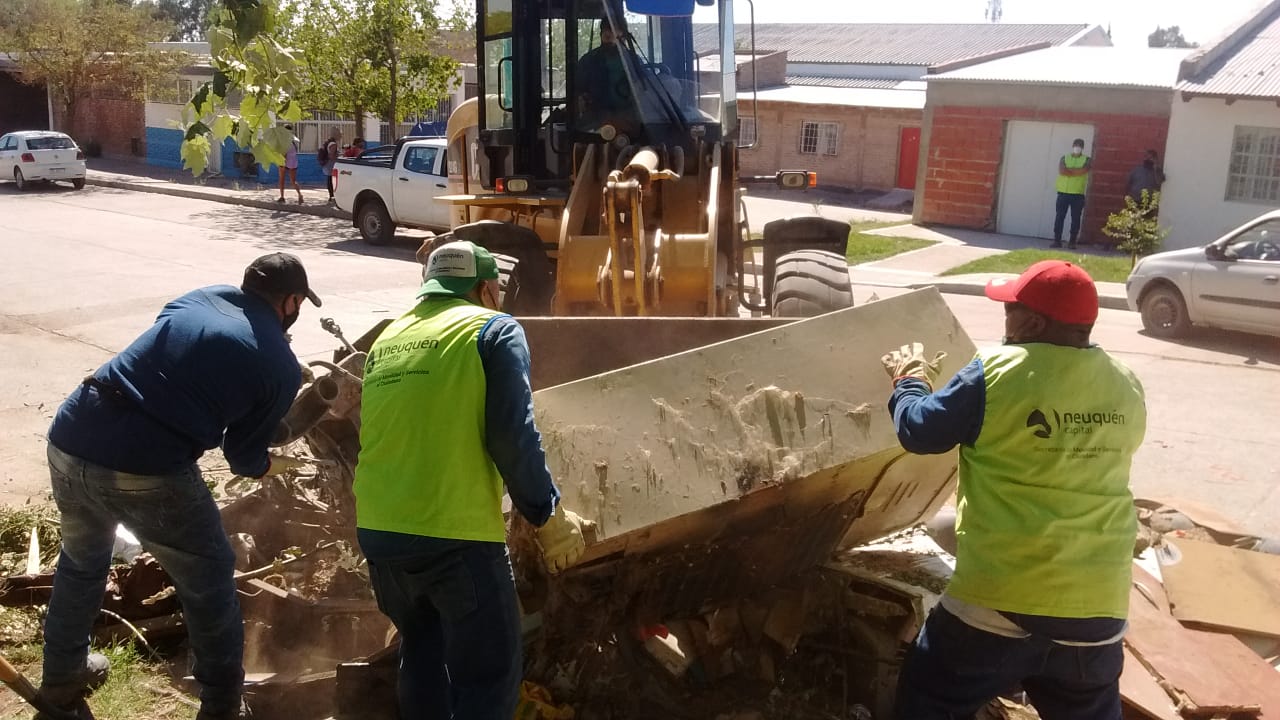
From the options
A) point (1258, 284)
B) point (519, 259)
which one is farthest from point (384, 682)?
point (1258, 284)

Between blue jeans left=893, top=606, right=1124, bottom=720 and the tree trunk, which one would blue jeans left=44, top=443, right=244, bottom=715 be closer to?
blue jeans left=893, top=606, right=1124, bottom=720

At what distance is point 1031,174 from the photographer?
22.0 metres

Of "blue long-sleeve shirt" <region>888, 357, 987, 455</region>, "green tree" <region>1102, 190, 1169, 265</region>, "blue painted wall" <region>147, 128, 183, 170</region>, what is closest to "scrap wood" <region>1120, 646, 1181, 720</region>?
"blue long-sleeve shirt" <region>888, 357, 987, 455</region>

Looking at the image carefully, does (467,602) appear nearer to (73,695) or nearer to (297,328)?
(73,695)

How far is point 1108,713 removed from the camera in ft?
10.2

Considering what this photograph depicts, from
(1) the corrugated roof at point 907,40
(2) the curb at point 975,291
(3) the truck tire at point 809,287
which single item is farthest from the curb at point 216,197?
(1) the corrugated roof at point 907,40

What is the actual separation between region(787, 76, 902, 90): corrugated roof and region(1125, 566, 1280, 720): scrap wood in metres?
31.6

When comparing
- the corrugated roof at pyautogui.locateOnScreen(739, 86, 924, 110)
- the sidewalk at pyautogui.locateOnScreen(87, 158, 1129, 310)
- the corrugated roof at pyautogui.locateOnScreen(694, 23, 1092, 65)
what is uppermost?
the corrugated roof at pyautogui.locateOnScreen(694, 23, 1092, 65)

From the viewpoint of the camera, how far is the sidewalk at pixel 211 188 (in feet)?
80.0

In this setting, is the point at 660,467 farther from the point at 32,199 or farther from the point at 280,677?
the point at 32,199

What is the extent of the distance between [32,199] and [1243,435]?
83.3 feet

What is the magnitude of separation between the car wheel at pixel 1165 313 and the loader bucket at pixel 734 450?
9000mm

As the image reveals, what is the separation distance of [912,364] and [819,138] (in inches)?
1173

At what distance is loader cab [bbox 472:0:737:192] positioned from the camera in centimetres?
710
